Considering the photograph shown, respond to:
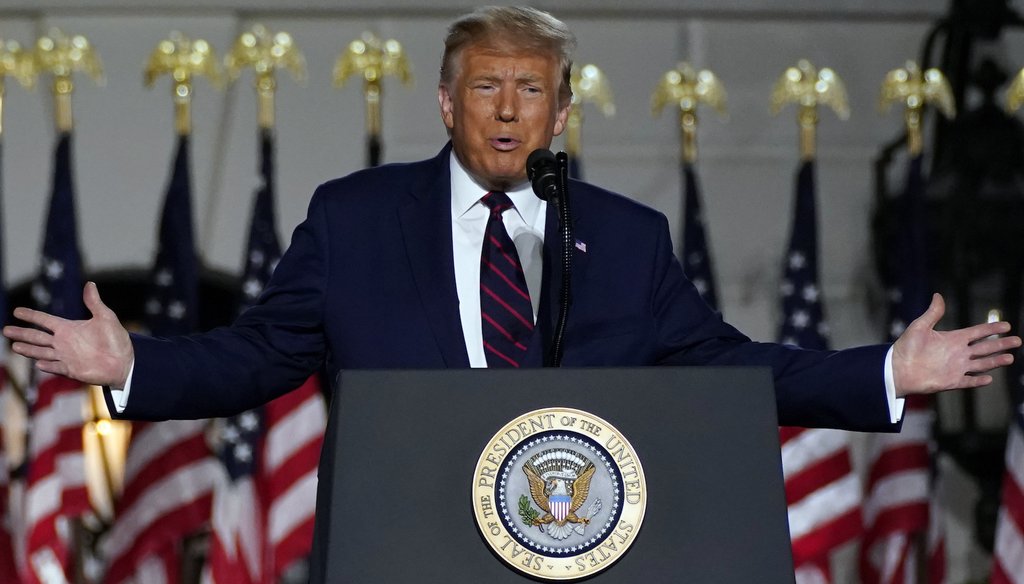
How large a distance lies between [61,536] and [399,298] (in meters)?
3.48

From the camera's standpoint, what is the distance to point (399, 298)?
2.20 m

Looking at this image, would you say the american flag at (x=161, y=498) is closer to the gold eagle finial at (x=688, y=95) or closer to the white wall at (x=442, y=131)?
the white wall at (x=442, y=131)

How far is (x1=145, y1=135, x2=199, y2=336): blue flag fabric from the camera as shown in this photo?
18.1ft

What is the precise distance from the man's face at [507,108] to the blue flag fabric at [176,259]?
132 inches

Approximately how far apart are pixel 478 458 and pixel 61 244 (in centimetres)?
419

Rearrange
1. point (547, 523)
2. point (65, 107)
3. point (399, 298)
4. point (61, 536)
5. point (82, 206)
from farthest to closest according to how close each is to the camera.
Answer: point (82, 206) → point (65, 107) → point (61, 536) → point (399, 298) → point (547, 523)

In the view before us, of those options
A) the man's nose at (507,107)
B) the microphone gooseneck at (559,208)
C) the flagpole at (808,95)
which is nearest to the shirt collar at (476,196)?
the man's nose at (507,107)

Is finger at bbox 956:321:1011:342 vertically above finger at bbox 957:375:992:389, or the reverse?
finger at bbox 956:321:1011:342

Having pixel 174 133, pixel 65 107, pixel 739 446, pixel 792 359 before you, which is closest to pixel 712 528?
pixel 739 446

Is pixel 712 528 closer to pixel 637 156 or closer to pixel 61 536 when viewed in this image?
pixel 61 536

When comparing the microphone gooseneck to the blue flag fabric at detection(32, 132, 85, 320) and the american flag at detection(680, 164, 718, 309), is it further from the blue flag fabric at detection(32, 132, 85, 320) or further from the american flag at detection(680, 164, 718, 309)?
the blue flag fabric at detection(32, 132, 85, 320)

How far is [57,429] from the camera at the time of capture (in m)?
5.30

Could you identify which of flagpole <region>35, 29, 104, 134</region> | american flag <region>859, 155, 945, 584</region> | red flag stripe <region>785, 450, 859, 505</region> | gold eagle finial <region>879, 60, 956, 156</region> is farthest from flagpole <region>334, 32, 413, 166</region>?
american flag <region>859, 155, 945, 584</region>

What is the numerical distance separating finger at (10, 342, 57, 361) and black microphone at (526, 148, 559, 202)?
0.70 metres
